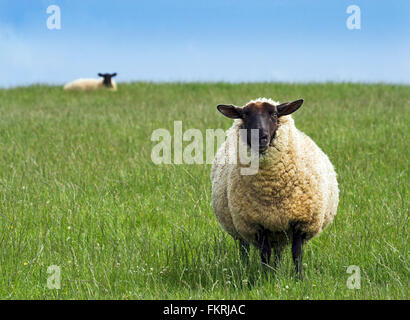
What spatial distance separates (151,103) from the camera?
18.6 metres

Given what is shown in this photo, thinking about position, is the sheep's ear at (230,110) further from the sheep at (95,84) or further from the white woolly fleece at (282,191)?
the sheep at (95,84)

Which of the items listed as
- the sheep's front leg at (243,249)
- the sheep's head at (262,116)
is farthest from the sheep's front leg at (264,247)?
the sheep's head at (262,116)

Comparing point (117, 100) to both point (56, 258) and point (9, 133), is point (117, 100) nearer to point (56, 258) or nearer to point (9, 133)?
point (9, 133)

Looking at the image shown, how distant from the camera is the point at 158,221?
6176 mm

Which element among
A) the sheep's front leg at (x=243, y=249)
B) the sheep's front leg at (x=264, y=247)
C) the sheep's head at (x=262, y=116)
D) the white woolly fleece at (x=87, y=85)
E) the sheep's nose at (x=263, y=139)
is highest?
the white woolly fleece at (x=87, y=85)

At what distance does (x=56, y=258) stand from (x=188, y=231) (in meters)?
1.42

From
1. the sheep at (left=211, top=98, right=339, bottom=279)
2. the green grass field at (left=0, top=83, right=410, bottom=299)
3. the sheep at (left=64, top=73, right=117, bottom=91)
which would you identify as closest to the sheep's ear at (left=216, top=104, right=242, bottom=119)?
the sheep at (left=211, top=98, right=339, bottom=279)

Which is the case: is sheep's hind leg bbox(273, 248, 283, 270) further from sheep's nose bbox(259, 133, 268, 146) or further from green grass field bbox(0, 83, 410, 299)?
sheep's nose bbox(259, 133, 268, 146)

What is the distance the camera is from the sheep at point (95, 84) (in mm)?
23250

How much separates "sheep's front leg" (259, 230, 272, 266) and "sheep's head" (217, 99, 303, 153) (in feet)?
2.56

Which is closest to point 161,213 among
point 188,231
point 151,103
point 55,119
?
point 188,231

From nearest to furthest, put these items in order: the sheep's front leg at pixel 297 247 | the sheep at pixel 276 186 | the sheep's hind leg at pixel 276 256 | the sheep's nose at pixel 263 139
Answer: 1. the sheep's nose at pixel 263 139
2. the sheep at pixel 276 186
3. the sheep's front leg at pixel 297 247
4. the sheep's hind leg at pixel 276 256
